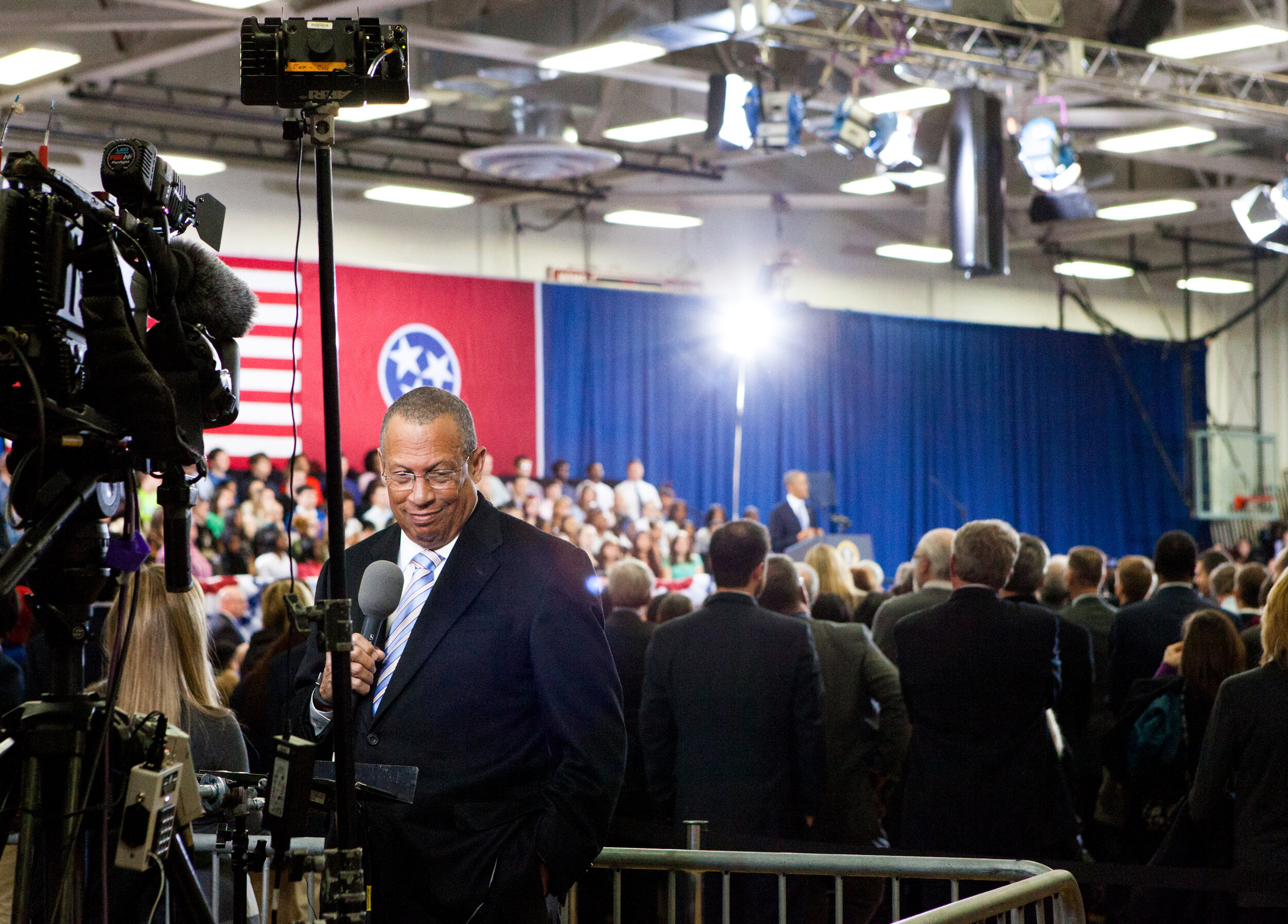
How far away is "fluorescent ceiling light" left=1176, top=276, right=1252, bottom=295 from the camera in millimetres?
20031

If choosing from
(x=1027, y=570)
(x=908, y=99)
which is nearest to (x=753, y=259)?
(x=908, y=99)

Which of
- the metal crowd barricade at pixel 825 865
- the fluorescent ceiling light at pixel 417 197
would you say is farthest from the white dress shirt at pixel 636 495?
the metal crowd barricade at pixel 825 865

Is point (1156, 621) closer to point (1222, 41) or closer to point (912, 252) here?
point (1222, 41)

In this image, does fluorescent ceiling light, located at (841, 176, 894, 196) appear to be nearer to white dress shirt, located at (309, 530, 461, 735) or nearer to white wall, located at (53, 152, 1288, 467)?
white wall, located at (53, 152, 1288, 467)

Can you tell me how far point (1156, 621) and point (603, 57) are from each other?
6.30 meters

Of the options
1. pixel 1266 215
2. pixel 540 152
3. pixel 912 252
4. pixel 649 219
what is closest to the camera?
pixel 1266 215

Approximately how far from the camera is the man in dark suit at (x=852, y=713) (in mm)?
4516

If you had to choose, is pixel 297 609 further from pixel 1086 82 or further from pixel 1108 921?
pixel 1086 82

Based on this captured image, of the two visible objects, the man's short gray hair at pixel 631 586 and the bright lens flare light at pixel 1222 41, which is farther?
the bright lens flare light at pixel 1222 41

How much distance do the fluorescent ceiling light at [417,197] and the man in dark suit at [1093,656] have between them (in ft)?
31.9

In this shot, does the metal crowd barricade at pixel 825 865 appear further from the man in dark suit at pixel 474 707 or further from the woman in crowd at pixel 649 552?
the woman in crowd at pixel 649 552

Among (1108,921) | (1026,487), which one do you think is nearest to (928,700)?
(1108,921)

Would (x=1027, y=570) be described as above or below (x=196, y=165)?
below

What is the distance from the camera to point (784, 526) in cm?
1386
